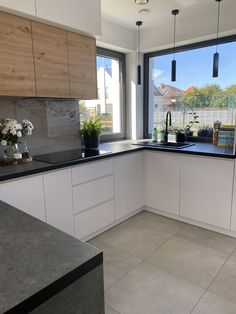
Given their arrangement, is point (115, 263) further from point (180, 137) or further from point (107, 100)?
point (107, 100)

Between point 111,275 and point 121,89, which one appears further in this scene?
point 121,89

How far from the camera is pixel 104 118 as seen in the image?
11.2ft

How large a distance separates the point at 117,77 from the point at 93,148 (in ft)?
4.31

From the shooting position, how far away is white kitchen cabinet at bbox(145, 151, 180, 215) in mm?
2771

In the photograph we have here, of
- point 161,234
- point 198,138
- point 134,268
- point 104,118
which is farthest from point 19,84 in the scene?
point 198,138

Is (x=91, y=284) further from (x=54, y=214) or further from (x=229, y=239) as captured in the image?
(x=229, y=239)

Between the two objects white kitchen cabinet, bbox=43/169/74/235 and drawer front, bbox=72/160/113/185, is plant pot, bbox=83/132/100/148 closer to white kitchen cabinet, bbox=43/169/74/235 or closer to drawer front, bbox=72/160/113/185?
drawer front, bbox=72/160/113/185

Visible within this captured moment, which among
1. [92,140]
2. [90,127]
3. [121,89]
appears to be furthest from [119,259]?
[121,89]

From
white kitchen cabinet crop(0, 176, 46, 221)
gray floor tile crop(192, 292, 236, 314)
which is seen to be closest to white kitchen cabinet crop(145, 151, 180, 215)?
gray floor tile crop(192, 292, 236, 314)

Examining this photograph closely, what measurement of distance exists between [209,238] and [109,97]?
2.29 meters

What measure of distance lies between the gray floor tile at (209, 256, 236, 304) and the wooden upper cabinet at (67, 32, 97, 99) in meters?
2.09

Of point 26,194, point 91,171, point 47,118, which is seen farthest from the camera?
point 47,118

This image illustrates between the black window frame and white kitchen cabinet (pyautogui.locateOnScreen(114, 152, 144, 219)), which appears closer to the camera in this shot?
white kitchen cabinet (pyautogui.locateOnScreen(114, 152, 144, 219))

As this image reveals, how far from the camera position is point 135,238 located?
2502 mm
